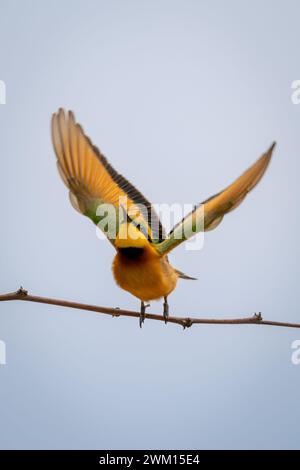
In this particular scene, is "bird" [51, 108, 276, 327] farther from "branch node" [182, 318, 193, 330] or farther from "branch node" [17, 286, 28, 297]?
"branch node" [17, 286, 28, 297]

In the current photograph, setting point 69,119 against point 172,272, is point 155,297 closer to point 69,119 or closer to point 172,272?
point 172,272

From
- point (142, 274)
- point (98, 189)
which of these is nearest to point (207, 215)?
point (142, 274)

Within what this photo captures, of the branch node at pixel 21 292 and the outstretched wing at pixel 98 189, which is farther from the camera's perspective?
the outstretched wing at pixel 98 189

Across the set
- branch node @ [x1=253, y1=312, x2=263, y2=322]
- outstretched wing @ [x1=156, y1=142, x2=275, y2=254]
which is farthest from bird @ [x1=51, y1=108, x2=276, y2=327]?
branch node @ [x1=253, y1=312, x2=263, y2=322]

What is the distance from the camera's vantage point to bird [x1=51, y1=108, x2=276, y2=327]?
36.9 inches

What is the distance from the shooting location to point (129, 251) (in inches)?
38.0

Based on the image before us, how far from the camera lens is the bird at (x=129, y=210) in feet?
3.07

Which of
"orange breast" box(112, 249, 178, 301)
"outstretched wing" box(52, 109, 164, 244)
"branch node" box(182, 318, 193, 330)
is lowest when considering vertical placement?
"branch node" box(182, 318, 193, 330)

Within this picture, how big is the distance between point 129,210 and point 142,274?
0.48 ft

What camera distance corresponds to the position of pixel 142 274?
101cm

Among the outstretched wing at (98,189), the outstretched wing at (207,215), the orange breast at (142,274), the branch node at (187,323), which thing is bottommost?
the branch node at (187,323)

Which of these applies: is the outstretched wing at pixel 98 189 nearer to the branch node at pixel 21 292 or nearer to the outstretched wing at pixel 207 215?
the outstretched wing at pixel 207 215

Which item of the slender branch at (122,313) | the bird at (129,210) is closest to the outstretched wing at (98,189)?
the bird at (129,210)

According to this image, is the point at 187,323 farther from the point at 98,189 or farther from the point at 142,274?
the point at 98,189
